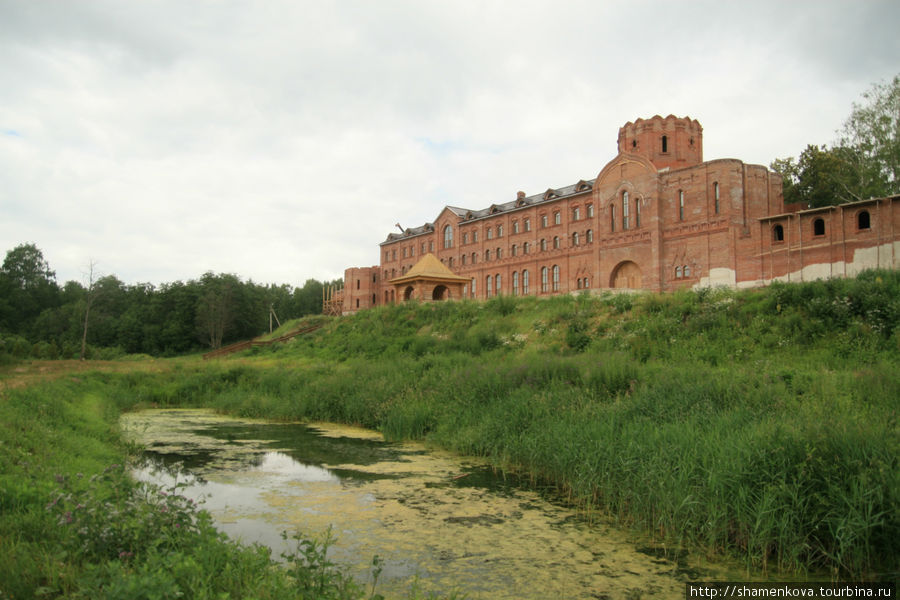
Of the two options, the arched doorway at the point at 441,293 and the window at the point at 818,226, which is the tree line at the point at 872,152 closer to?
the window at the point at 818,226

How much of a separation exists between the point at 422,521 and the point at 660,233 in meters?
31.1

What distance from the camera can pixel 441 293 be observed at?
31.2m

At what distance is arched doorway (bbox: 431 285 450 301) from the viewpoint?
31.0 metres

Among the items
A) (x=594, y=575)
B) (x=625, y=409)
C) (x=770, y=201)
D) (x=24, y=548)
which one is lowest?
(x=594, y=575)

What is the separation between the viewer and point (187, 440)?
12.3 metres

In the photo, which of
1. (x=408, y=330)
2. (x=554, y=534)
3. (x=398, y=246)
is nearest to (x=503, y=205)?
(x=398, y=246)

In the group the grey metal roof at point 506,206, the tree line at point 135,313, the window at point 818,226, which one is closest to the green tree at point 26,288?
the tree line at point 135,313

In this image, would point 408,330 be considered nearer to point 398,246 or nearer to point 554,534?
point 554,534

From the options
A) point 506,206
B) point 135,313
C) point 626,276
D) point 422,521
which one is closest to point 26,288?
point 135,313

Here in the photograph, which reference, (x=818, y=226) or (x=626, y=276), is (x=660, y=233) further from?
(x=818, y=226)

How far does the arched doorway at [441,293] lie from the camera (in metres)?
31.0

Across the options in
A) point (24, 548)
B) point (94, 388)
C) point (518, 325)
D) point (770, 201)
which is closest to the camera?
point (24, 548)

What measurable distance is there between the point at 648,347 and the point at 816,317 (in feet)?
12.9

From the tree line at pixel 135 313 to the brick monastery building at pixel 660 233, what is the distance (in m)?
25.0
